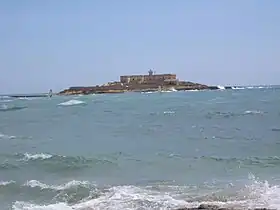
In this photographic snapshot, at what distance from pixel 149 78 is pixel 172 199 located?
149174 mm

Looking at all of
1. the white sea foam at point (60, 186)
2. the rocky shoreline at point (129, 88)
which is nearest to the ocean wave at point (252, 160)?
the white sea foam at point (60, 186)

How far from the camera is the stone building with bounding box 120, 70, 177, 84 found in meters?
157

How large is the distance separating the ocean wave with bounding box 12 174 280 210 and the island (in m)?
132

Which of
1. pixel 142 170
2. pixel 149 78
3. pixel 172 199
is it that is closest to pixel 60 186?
pixel 142 170

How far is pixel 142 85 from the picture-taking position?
153m

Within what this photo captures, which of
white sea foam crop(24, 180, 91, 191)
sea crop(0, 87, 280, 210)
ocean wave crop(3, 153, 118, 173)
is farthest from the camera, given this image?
ocean wave crop(3, 153, 118, 173)

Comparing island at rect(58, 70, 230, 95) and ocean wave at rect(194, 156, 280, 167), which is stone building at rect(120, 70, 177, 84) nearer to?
island at rect(58, 70, 230, 95)

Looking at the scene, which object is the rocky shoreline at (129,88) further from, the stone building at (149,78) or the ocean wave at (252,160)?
the ocean wave at (252,160)

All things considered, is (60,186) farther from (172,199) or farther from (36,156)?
(36,156)

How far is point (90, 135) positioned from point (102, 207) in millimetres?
17157

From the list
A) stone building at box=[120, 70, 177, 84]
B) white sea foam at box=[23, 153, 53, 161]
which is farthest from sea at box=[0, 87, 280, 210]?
stone building at box=[120, 70, 177, 84]

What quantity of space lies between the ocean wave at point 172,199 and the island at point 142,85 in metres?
132

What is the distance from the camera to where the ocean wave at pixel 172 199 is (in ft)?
34.6

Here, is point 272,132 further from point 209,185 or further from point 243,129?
point 209,185
